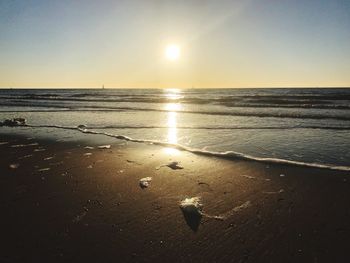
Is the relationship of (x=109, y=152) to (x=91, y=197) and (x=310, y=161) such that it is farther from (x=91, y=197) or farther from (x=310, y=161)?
(x=310, y=161)

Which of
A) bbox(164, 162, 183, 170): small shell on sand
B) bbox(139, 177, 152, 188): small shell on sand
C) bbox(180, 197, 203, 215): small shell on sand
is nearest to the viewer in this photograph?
bbox(180, 197, 203, 215): small shell on sand

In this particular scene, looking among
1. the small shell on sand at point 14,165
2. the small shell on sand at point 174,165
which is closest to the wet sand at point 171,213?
the small shell on sand at point 14,165

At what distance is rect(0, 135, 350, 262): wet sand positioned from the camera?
345 centimetres

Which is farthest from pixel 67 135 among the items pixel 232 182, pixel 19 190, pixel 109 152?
pixel 232 182

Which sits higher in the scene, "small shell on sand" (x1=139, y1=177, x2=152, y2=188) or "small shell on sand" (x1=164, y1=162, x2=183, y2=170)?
"small shell on sand" (x1=164, y1=162, x2=183, y2=170)

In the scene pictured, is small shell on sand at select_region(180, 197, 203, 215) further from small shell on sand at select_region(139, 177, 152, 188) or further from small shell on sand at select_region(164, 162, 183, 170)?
small shell on sand at select_region(164, 162, 183, 170)

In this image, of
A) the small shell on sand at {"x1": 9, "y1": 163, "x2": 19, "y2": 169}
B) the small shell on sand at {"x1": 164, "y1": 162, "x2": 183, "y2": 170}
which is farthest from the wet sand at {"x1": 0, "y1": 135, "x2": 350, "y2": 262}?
the small shell on sand at {"x1": 164, "y1": 162, "x2": 183, "y2": 170}

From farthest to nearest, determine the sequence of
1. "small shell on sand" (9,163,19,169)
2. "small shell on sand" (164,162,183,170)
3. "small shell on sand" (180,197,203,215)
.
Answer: "small shell on sand" (9,163,19,169) < "small shell on sand" (164,162,183,170) < "small shell on sand" (180,197,203,215)

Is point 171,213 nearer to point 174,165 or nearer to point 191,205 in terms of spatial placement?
point 191,205

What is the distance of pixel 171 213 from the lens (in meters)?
4.46

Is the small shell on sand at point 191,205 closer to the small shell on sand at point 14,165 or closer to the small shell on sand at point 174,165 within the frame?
the small shell on sand at point 174,165

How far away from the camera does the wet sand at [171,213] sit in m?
3.45

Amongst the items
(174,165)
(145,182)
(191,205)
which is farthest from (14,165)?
(191,205)

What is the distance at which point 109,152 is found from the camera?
342 inches
